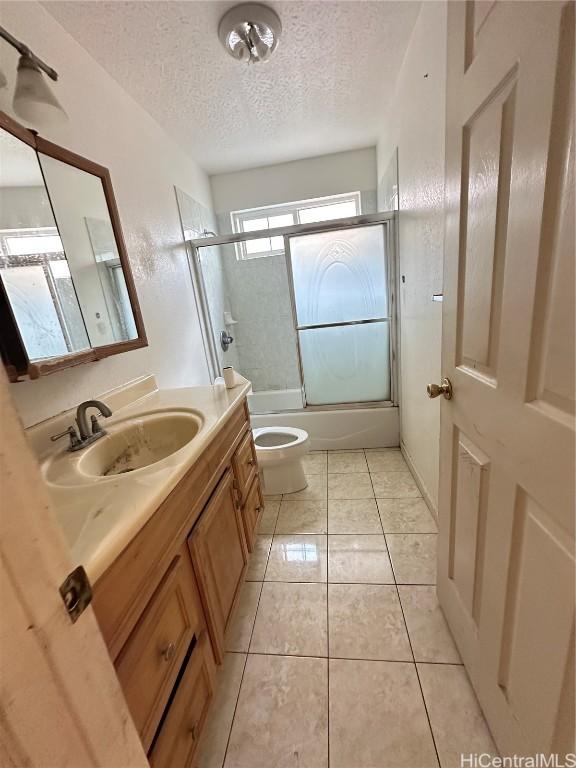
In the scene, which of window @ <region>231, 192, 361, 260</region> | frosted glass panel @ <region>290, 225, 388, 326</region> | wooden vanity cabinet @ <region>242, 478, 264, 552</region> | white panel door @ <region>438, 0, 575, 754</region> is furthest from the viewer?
window @ <region>231, 192, 361, 260</region>

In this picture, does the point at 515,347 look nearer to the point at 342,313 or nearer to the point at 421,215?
the point at 421,215

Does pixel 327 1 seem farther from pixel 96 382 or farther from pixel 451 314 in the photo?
pixel 96 382

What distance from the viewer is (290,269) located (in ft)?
7.73

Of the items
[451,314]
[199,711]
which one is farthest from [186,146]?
[199,711]

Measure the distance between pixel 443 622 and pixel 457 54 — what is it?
183 cm

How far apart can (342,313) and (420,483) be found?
137cm

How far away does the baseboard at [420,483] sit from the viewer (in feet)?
5.50

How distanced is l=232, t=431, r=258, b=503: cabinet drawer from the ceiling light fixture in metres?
1.74

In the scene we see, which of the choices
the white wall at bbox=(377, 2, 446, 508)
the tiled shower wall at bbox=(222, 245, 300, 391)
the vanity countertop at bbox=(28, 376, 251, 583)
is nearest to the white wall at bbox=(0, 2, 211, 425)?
the vanity countertop at bbox=(28, 376, 251, 583)

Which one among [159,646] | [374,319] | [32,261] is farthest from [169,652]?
[374,319]

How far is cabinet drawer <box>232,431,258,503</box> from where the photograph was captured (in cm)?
130

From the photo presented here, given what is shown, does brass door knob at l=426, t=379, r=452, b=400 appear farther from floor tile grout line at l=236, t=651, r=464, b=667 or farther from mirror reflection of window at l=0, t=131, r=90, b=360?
mirror reflection of window at l=0, t=131, r=90, b=360

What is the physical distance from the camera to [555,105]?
18.5 inches

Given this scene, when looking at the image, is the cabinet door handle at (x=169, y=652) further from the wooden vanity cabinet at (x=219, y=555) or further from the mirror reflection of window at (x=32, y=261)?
the mirror reflection of window at (x=32, y=261)
